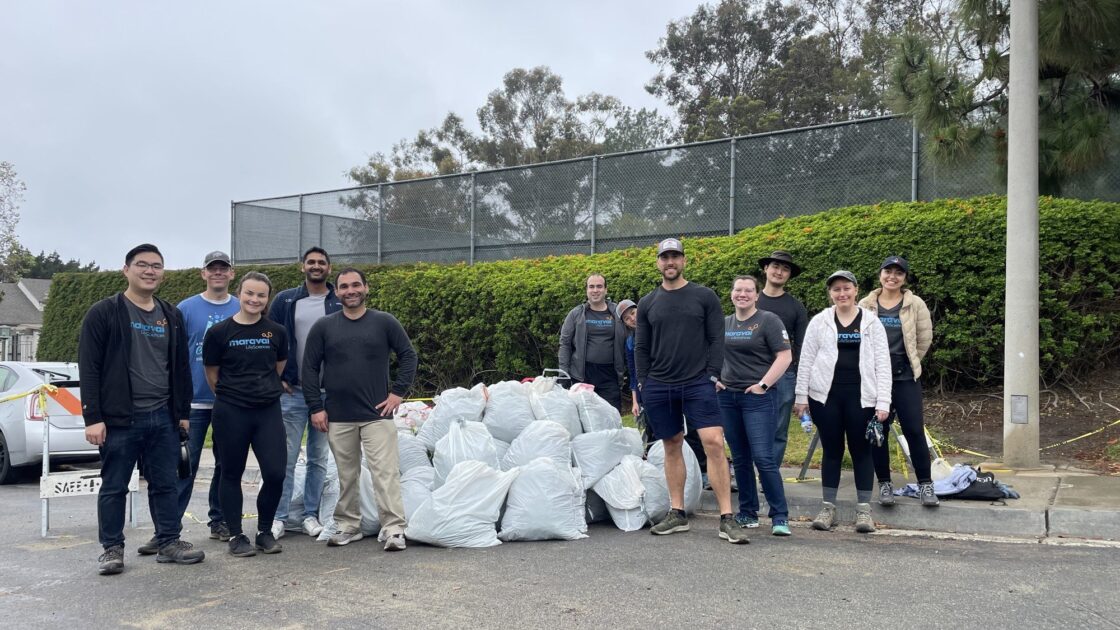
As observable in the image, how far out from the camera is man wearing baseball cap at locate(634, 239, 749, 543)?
609 cm

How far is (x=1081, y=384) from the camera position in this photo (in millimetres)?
9727

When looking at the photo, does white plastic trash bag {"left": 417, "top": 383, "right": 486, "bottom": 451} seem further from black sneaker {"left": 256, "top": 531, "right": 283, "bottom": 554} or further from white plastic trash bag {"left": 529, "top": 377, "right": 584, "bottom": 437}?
black sneaker {"left": 256, "top": 531, "right": 283, "bottom": 554}

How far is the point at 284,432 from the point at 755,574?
324 centimetres

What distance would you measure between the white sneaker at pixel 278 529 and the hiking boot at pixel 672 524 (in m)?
2.71

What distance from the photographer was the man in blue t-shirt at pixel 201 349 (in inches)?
244

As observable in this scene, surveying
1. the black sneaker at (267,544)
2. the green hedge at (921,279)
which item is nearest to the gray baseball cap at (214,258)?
the black sneaker at (267,544)

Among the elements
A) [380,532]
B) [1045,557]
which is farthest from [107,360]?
[1045,557]

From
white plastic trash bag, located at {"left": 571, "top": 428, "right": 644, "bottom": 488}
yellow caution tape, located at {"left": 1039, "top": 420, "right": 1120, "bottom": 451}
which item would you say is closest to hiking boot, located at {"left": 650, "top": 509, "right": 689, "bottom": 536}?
white plastic trash bag, located at {"left": 571, "top": 428, "right": 644, "bottom": 488}

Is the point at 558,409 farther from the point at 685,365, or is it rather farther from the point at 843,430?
the point at 843,430

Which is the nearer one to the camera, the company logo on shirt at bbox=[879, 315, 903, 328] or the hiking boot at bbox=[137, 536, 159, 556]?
the hiking boot at bbox=[137, 536, 159, 556]

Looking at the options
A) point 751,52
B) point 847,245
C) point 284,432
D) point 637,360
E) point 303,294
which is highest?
point 751,52

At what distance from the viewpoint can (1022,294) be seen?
25.3 ft

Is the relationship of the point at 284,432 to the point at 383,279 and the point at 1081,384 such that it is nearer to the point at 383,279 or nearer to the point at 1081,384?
the point at 1081,384

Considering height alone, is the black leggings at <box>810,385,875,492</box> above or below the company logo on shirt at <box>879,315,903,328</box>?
below
